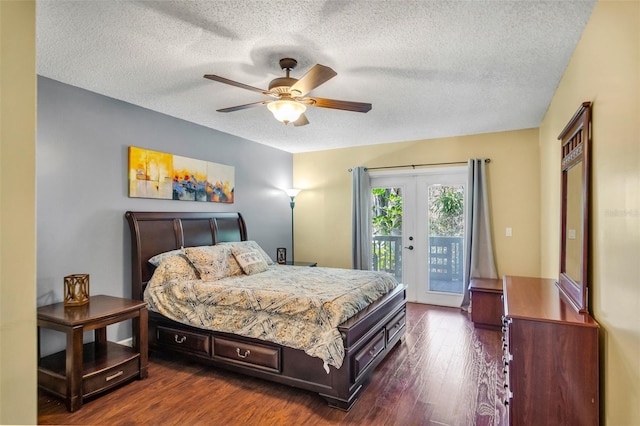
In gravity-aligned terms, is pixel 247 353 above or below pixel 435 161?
below

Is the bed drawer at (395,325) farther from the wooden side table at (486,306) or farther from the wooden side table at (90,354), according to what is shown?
the wooden side table at (90,354)

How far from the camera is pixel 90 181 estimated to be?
3262mm

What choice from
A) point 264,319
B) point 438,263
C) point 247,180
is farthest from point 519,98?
point 247,180

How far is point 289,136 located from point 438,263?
116 inches

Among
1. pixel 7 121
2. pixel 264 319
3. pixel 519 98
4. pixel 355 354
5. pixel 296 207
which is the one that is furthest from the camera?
pixel 296 207

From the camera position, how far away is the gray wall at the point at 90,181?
2930 mm

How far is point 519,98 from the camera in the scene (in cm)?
344

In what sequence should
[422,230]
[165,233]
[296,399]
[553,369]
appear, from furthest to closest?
1. [422,230]
2. [165,233]
3. [296,399]
4. [553,369]

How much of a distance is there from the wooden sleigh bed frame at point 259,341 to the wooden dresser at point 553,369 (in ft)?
3.54

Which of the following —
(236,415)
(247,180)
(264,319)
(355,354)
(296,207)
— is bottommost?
(236,415)

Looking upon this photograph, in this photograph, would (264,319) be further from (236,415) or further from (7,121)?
(7,121)

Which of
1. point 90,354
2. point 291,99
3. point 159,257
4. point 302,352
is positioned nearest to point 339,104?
point 291,99

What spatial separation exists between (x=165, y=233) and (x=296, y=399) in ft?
7.36

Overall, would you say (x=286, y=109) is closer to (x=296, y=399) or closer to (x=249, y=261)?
(x=249, y=261)
